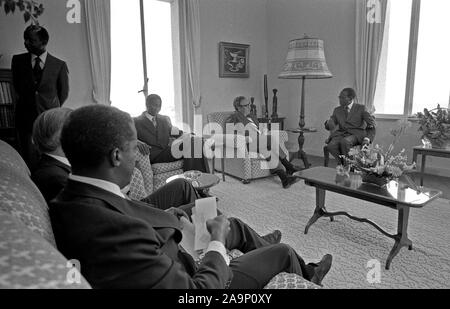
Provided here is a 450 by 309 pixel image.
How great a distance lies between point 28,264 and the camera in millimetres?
544

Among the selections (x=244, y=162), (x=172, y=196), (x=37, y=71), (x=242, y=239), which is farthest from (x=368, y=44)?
(x=37, y=71)

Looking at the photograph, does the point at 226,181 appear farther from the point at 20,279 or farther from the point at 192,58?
the point at 20,279

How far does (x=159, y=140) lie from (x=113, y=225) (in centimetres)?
262

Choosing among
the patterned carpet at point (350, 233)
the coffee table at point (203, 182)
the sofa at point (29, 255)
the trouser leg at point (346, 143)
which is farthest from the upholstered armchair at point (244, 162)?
the sofa at point (29, 255)

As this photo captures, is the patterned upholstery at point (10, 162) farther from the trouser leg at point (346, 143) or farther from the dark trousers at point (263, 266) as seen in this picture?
the trouser leg at point (346, 143)

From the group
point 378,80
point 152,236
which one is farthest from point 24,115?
point 378,80

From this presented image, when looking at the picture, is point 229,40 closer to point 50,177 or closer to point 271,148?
point 271,148

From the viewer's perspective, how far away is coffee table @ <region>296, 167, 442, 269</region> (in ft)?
6.53

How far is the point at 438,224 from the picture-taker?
2.64 metres

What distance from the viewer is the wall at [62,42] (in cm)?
376

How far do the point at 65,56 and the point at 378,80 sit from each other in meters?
4.50

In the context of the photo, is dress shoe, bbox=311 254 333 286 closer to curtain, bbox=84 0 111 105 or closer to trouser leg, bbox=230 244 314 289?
trouser leg, bbox=230 244 314 289

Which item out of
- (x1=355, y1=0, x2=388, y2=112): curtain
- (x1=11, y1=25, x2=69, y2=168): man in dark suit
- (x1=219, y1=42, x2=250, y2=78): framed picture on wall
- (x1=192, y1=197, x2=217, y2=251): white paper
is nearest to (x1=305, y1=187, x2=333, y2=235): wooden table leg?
(x1=192, y1=197, x2=217, y2=251): white paper

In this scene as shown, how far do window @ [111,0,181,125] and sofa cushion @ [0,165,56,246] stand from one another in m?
3.80
